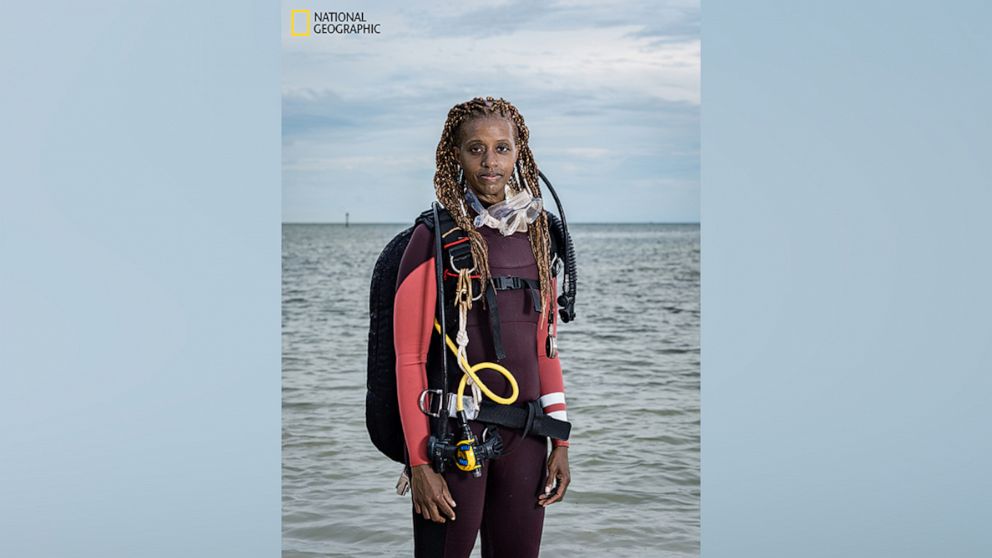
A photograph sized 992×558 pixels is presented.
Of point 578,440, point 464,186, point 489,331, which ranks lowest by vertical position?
point 578,440

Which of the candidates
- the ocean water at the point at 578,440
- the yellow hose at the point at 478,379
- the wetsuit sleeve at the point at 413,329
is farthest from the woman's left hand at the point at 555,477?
the ocean water at the point at 578,440

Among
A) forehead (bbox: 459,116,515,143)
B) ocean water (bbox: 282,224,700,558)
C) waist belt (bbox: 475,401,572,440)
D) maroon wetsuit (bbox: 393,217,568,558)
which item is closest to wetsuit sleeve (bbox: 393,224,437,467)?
maroon wetsuit (bbox: 393,217,568,558)

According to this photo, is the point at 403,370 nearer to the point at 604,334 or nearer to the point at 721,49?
the point at 721,49

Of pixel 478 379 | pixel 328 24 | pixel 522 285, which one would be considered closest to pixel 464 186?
pixel 522 285

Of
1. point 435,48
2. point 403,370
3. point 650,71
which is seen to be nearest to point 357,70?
point 435,48

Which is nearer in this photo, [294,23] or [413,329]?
[413,329]

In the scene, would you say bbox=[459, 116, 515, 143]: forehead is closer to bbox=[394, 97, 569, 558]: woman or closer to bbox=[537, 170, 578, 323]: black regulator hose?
bbox=[394, 97, 569, 558]: woman

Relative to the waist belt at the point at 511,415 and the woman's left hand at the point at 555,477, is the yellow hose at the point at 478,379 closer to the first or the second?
the waist belt at the point at 511,415

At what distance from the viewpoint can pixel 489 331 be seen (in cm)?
248

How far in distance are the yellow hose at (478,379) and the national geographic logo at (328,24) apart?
190 cm

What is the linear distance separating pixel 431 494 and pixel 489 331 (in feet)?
1.08

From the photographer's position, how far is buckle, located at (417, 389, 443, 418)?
241cm

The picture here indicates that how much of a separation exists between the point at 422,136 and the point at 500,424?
82.3 inches

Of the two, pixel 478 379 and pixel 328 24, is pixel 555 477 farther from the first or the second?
pixel 328 24
